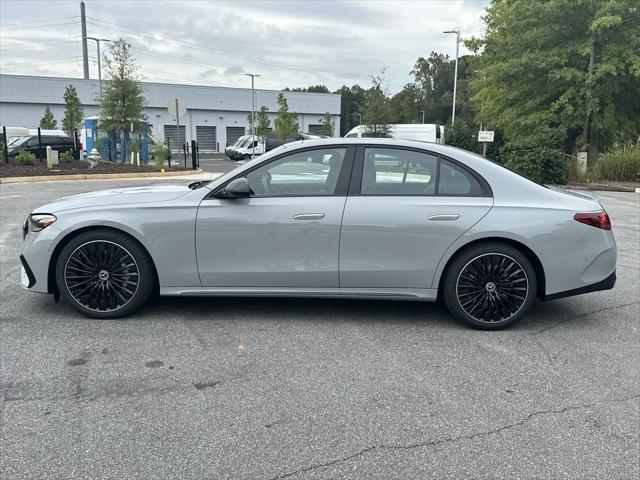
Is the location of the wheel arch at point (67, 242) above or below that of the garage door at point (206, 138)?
below

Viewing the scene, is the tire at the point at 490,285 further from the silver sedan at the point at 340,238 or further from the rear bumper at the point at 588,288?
the rear bumper at the point at 588,288

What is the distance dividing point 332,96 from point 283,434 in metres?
72.1

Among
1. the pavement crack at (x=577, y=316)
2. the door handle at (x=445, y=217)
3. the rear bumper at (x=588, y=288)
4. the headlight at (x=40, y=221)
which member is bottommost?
the pavement crack at (x=577, y=316)

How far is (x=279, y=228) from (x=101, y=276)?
1474mm

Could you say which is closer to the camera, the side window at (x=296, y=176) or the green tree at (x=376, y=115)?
the side window at (x=296, y=176)

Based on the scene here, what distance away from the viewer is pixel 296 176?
4.54 meters

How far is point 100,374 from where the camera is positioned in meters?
3.57

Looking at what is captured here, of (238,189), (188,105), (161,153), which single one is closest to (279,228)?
(238,189)

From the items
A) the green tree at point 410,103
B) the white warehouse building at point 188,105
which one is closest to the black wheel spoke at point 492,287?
the white warehouse building at point 188,105

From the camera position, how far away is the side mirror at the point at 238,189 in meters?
4.34

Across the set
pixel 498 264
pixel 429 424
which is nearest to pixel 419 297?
pixel 498 264

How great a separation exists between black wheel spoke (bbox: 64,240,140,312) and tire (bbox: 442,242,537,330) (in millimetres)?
2531

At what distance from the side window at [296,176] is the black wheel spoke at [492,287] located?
1.30m

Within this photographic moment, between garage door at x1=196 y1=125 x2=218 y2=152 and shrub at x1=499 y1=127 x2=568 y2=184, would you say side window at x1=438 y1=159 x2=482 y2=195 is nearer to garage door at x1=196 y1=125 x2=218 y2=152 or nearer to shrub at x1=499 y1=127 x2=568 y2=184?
shrub at x1=499 y1=127 x2=568 y2=184
